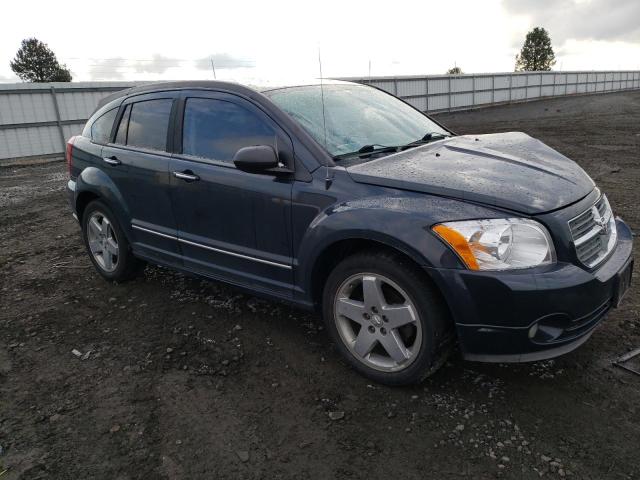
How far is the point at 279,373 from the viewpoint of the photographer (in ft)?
10.2

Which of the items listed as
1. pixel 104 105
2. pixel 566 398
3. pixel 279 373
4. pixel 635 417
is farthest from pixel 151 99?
pixel 635 417

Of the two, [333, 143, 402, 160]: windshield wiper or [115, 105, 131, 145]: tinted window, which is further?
[115, 105, 131, 145]: tinted window

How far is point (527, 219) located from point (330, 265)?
1133mm

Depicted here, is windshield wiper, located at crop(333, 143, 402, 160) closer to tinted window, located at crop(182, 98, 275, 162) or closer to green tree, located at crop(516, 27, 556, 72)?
tinted window, located at crop(182, 98, 275, 162)

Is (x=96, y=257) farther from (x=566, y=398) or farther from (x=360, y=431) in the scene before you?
(x=566, y=398)

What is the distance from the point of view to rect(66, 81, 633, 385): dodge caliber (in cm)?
246

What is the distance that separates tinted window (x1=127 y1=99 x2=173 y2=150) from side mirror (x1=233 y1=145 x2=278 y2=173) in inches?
44.3

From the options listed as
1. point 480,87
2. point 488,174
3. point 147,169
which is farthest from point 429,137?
point 480,87

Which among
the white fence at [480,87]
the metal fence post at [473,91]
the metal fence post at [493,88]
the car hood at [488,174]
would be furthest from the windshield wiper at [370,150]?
the metal fence post at [493,88]

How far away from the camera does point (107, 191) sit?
4285 mm

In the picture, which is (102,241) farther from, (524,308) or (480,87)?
(480,87)

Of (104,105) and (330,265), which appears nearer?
(330,265)

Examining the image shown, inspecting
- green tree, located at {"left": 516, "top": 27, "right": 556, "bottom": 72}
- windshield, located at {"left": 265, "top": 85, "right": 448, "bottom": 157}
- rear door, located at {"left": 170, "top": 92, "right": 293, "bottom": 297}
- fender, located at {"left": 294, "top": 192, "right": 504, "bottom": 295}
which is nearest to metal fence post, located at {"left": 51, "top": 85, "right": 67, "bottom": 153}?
rear door, located at {"left": 170, "top": 92, "right": 293, "bottom": 297}

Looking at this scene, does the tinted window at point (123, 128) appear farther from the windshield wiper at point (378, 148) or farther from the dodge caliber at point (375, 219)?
the windshield wiper at point (378, 148)
